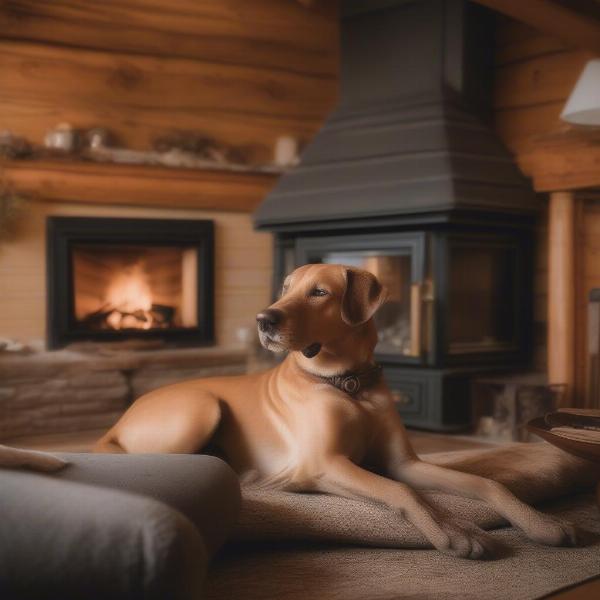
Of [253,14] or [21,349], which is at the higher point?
[253,14]

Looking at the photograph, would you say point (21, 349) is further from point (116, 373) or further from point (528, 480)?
point (528, 480)

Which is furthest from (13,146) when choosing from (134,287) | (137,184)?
(134,287)

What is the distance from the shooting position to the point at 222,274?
4.36 m

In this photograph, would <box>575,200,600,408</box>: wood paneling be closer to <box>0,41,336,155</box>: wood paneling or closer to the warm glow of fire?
<box>0,41,336,155</box>: wood paneling

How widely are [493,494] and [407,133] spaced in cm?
228

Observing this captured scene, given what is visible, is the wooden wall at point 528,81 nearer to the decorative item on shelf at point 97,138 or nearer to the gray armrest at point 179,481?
the decorative item on shelf at point 97,138

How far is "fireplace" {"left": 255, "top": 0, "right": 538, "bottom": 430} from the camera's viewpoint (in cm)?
357

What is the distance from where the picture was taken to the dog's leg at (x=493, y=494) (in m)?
1.67

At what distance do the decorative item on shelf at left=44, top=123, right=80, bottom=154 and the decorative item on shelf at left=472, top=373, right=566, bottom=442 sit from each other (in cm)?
211

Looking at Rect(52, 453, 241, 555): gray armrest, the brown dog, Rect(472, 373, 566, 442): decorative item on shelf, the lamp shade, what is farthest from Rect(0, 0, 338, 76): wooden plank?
Rect(52, 453, 241, 555): gray armrest

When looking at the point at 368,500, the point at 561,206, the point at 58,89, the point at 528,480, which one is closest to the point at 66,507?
the point at 368,500

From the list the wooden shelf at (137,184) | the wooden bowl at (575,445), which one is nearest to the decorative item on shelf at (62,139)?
the wooden shelf at (137,184)

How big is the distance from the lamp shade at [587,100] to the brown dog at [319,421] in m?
1.72

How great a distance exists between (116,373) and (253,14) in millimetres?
1954
